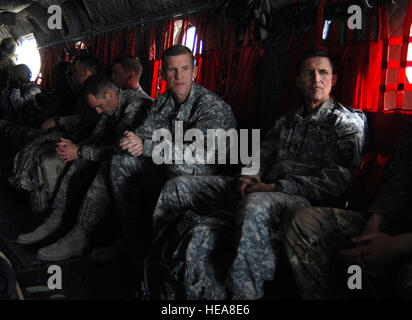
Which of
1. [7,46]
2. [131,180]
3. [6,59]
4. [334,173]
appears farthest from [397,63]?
[7,46]

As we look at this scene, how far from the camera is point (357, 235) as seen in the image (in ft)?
5.14

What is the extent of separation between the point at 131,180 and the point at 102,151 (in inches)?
20.6

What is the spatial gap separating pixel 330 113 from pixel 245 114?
1.15 meters

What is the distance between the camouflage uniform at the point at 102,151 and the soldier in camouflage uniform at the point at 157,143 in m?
0.23

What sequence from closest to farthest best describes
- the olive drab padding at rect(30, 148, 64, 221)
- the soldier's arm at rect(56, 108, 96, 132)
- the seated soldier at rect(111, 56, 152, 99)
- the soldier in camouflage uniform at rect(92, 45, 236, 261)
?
the soldier in camouflage uniform at rect(92, 45, 236, 261) → the olive drab padding at rect(30, 148, 64, 221) → the soldier's arm at rect(56, 108, 96, 132) → the seated soldier at rect(111, 56, 152, 99)

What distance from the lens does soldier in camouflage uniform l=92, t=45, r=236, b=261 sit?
8.22ft

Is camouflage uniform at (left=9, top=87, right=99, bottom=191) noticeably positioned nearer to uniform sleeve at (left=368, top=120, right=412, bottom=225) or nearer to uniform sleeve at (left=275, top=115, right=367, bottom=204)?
uniform sleeve at (left=275, top=115, right=367, bottom=204)

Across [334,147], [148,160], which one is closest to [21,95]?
[148,160]

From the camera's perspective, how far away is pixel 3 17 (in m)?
8.61

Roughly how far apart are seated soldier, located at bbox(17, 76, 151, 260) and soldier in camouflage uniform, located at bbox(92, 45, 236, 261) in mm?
243

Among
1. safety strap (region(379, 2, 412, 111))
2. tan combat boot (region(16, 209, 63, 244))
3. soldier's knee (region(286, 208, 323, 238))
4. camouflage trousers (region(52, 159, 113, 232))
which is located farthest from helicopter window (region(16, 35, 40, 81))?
soldier's knee (region(286, 208, 323, 238))

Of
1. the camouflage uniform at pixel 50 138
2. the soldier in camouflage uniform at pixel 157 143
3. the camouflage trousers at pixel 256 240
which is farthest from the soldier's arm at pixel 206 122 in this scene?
the camouflage uniform at pixel 50 138

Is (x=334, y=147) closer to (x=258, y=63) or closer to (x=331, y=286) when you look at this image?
(x=331, y=286)

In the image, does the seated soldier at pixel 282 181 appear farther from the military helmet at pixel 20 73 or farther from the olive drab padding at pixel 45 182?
the military helmet at pixel 20 73
